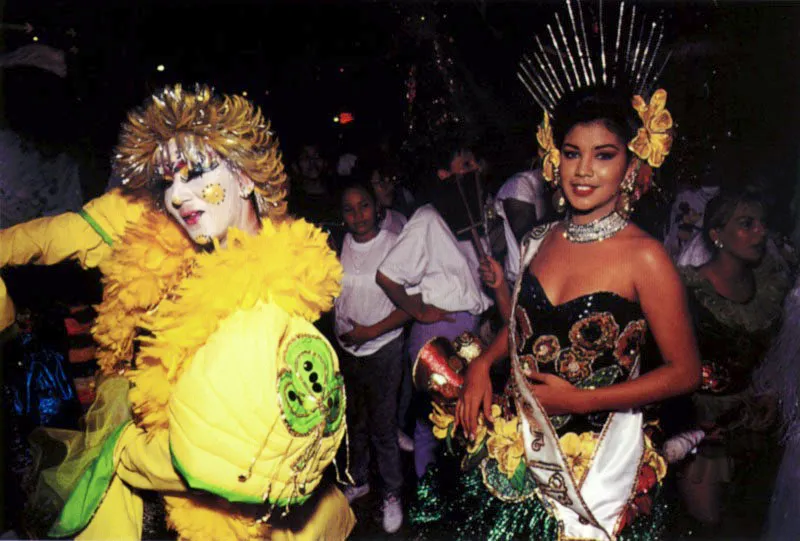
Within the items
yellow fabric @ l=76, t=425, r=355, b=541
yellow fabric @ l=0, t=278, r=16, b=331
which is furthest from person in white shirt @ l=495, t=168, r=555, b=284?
yellow fabric @ l=0, t=278, r=16, b=331

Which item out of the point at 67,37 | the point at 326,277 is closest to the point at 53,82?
the point at 67,37

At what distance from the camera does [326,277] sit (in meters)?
2.08

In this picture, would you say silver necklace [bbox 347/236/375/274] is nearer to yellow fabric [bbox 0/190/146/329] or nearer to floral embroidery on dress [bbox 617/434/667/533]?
yellow fabric [bbox 0/190/146/329]

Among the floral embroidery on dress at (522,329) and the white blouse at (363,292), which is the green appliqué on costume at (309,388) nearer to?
the floral embroidery on dress at (522,329)

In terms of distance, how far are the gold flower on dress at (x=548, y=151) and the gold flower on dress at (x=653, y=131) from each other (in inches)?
9.4

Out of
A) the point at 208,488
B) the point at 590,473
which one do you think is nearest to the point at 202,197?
the point at 208,488

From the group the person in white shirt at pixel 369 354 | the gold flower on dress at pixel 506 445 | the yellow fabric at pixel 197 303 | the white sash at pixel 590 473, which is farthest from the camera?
the person in white shirt at pixel 369 354

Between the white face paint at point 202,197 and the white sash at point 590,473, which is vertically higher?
the white face paint at point 202,197

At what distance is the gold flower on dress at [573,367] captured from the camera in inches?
90.6

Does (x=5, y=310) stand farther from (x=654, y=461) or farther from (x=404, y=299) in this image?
(x=654, y=461)

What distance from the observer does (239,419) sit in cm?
177

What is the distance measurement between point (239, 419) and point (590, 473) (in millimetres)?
1147

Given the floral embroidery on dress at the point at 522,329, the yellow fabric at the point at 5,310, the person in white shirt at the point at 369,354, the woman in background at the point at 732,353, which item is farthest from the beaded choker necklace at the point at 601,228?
the yellow fabric at the point at 5,310

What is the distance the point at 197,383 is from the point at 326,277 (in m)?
0.48
